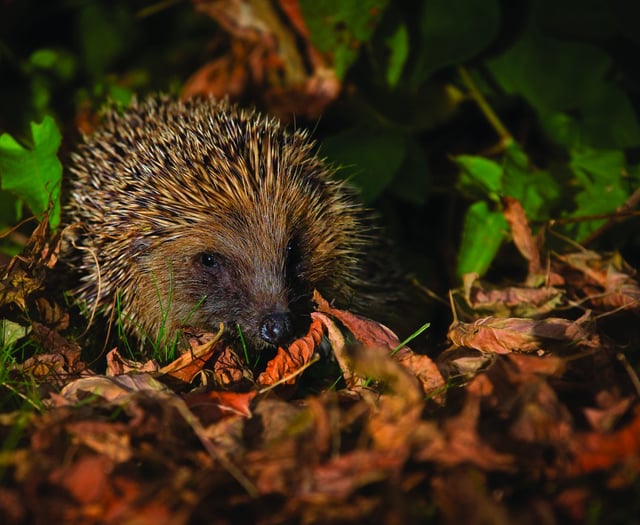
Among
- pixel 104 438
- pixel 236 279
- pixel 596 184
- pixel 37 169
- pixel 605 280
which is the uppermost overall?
pixel 37 169

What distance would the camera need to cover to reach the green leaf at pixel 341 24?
3283 mm

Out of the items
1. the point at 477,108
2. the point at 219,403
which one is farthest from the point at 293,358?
the point at 477,108

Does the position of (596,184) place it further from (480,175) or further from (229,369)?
(229,369)

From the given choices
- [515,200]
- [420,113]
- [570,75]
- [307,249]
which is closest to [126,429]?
[307,249]

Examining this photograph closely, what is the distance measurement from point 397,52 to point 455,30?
295 millimetres

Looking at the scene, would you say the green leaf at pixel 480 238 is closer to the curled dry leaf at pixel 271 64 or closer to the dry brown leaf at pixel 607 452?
the curled dry leaf at pixel 271 64

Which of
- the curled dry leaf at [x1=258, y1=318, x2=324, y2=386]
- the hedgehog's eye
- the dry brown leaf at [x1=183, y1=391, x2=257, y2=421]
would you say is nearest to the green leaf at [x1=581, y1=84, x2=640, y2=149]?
the curled dry leaf at [x1=258, y1=318, x2=324, y2=386]

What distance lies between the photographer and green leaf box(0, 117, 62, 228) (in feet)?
9.02

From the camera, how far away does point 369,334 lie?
2.43m

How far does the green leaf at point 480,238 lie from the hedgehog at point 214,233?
58 cm

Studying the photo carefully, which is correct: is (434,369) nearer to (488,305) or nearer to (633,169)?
(488,305)

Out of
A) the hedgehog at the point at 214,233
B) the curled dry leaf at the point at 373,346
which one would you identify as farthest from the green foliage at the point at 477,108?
the curled dry leaf at the point at 373,346

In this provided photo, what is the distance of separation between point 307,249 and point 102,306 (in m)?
0.82

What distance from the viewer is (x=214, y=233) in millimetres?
2654
